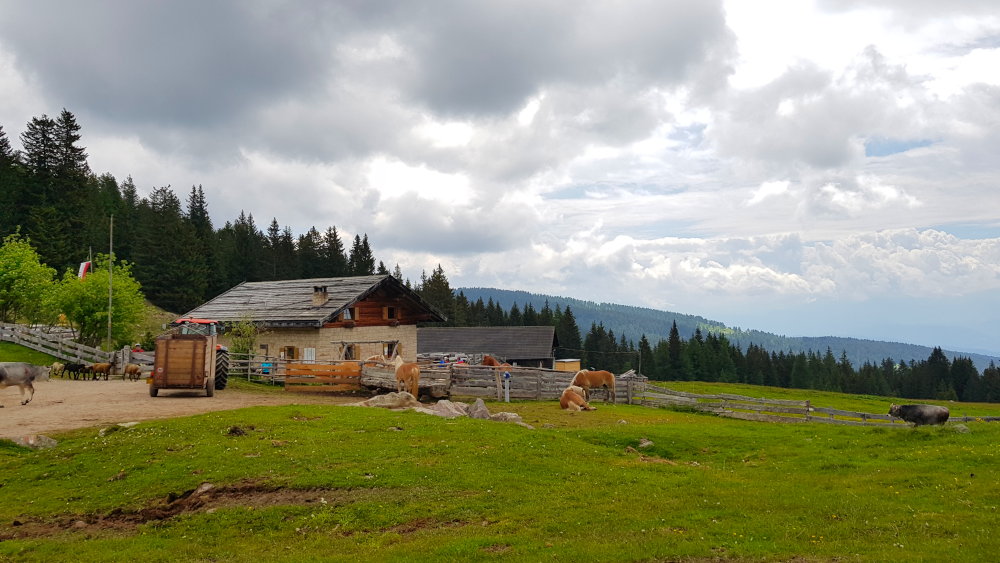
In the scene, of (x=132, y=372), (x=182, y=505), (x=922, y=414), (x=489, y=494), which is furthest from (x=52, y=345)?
(x=922, y=414)

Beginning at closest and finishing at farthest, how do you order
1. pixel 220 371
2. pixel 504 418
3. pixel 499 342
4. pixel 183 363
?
1. pixel 504 418
2. pixel 183 363
3. pixel 220 371
4. pixel 499 342

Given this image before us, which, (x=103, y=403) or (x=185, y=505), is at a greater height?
(x=103, y=403)

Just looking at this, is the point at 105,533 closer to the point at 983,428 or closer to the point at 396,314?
the point at 983,428

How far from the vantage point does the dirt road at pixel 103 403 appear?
818 inches

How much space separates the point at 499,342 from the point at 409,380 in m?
49.8

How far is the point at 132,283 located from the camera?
50156 millimetres

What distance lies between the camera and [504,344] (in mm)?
79625

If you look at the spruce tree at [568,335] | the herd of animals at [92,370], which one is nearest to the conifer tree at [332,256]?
the spruce tree at [568,335]

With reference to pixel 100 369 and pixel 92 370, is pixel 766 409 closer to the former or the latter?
Answer: pixel 100 369

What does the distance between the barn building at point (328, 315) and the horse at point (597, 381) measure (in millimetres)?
11653

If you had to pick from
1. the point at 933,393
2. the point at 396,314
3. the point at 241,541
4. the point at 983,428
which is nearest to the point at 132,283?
the point at 396,314

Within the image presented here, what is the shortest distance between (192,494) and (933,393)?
159927 mm

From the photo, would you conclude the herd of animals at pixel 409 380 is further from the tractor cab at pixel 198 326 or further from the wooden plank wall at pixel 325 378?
the tractor cab at pixel 198 326

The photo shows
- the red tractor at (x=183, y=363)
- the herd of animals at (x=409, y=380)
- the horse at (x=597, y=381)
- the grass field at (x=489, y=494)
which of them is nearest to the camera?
the grass field at (x=489, y=494)
